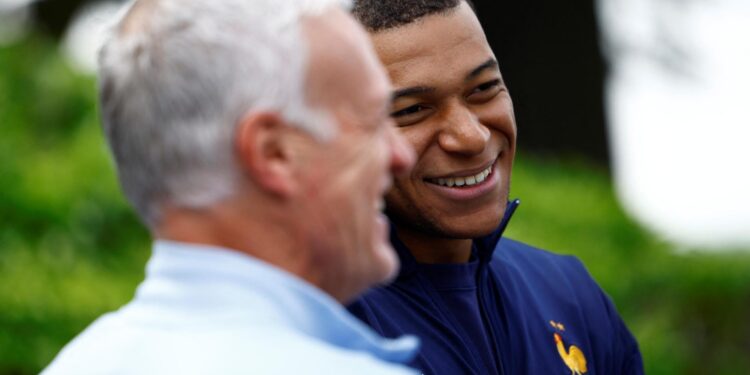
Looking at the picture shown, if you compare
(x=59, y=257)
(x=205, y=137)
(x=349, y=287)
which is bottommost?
(x=59, y=257)

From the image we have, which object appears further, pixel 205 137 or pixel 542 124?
pixel 542 124

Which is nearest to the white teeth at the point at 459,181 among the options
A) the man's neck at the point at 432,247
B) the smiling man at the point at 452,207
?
the smiling man at the point at 452,207

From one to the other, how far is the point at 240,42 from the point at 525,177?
18.5ft

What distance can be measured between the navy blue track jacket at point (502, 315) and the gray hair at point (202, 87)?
95cm

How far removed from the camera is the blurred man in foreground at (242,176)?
6.13 ft

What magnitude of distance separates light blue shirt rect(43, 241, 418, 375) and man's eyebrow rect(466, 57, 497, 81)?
3.35 feet

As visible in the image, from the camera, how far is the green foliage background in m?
5.08

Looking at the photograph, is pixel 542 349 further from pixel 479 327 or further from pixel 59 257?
pixel 59 257

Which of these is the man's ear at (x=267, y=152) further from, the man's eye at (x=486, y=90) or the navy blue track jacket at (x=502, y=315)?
the man's eye at (x=486, y=90)

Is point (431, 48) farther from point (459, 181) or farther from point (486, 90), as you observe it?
point (459, 181)

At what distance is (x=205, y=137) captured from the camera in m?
1.90

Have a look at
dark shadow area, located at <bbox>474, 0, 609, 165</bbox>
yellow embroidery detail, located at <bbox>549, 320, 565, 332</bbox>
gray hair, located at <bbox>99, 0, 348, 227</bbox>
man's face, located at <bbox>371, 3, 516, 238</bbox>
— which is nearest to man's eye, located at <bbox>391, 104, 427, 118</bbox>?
man's face, located at <bbox>371, 3, 516, 238</bbox>

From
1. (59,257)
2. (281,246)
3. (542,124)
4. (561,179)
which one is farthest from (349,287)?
(542,124)

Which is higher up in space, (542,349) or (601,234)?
(542,349)
